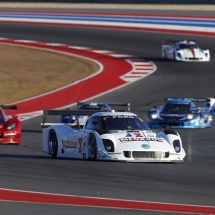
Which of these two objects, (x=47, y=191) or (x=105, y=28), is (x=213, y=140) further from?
(x=105, y=28)

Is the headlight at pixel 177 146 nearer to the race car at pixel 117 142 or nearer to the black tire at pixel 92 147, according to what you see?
the race car at pixel 117 142

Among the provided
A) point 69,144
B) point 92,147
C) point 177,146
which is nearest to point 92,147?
point 92,147

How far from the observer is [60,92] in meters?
30.7

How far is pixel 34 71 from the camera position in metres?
35.3

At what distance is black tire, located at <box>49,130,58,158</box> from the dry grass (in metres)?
14.5

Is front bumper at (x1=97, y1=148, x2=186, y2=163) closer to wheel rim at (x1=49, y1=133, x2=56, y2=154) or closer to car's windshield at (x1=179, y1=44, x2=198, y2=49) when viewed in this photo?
wheel rim at (x1=49, y1=133, x2=56, y2=154)

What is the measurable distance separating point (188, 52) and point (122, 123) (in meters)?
23.7

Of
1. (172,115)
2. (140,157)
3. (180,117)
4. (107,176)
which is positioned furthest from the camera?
(172,115)

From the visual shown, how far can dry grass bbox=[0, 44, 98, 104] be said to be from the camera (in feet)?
103

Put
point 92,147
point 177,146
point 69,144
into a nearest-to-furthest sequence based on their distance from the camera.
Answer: point 177,146, point 92,147, point 69,144

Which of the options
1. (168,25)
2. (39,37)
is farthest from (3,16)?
(168,25)

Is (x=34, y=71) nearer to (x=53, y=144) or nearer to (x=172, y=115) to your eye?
(x=172, y=115)

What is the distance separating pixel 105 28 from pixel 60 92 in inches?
679

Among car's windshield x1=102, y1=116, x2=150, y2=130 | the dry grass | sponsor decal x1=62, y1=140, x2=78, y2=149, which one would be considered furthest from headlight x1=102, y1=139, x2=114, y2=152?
the dry grass
